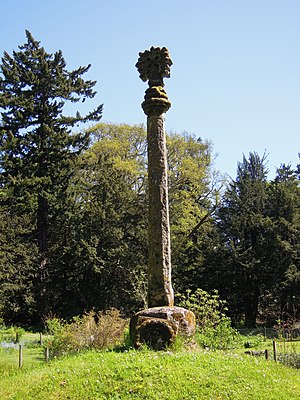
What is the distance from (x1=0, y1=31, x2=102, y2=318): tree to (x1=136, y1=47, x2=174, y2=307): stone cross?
53.6 ft

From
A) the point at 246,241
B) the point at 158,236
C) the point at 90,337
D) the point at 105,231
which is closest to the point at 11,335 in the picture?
the point at 105,231

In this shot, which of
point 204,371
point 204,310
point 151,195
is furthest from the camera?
point 204,310

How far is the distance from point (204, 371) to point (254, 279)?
22.4m

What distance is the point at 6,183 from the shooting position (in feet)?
88.7

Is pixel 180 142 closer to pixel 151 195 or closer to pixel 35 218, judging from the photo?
pixel 35 218

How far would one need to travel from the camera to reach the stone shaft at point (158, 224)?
33.0ft

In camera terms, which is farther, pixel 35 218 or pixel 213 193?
pixel 213 193

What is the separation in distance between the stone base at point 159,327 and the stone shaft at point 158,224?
79 cm

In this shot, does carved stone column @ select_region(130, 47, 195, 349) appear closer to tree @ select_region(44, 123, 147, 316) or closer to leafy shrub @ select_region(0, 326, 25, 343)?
leafy shrub @ select_region(0, 326, 25, 343)

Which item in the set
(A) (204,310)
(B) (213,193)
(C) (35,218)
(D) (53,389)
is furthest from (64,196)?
(D) (53,389)

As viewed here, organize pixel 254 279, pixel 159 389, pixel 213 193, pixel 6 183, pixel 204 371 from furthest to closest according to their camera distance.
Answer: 1. pixel 213 193
2. pixel 254 279
3. pixel 6 183
4. pixel 204 371
5. pixel 159 389

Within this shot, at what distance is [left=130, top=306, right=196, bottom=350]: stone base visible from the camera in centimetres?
870

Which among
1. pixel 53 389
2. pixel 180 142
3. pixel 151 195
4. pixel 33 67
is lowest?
pixel 53 389

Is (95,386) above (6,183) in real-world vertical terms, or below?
below
